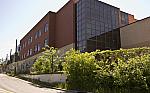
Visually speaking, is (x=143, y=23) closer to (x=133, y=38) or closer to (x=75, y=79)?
(x=133, y=38)

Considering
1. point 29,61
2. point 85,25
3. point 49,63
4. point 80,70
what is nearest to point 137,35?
point 85,25

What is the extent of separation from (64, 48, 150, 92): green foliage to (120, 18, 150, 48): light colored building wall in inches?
491

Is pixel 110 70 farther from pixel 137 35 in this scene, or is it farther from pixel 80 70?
pixel 137 35

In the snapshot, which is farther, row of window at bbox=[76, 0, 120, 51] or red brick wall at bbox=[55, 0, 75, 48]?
red brick wall at bbox=[55, 0, 75, 48]

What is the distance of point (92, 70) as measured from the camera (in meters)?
22.9

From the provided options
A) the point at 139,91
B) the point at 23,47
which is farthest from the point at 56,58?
the point at 23,47

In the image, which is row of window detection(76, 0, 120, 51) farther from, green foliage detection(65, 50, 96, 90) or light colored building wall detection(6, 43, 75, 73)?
green foliage detection(65, 50, 96, 90)

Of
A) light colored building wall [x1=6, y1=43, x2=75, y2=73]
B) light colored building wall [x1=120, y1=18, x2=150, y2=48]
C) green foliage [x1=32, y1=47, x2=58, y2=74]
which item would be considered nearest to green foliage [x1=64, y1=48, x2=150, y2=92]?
green foliage [x1=32, y1=47, x2=58, y2=74]

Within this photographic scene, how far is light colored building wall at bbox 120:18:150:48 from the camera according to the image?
33625 mm

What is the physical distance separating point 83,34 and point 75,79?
1683 centimetres

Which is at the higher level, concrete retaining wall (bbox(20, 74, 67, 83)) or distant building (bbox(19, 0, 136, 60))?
distant building (bbox(19, 0, 136, 60))

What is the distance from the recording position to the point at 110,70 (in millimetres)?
21094

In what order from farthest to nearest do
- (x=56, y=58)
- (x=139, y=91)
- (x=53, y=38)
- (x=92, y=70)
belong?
(x=53, y=38) → (x=56, y=58) → (x=92, y=70) → (x=139, y=91)

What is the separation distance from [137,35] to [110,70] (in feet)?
51.6
